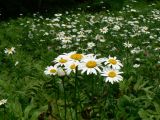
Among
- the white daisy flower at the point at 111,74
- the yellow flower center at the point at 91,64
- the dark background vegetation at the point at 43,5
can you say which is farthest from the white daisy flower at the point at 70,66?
the dark background vegetation at the point at 43,5

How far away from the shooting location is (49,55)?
9703 millimetres

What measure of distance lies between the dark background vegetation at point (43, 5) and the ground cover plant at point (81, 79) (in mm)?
5042

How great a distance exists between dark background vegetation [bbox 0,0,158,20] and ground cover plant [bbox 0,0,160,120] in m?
5.04

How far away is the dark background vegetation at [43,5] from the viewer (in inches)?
691

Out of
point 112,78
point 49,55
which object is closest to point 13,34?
point 49,55

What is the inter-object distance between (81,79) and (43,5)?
12834 millimetres

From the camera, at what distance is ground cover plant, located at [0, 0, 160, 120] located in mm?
4449

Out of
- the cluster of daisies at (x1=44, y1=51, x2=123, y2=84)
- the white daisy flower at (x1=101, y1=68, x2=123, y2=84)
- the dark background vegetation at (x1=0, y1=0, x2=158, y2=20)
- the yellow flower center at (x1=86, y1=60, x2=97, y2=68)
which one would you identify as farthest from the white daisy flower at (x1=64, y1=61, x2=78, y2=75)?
the dark background vegetation at (x1=0, y1=0, x2=158, y2=20)

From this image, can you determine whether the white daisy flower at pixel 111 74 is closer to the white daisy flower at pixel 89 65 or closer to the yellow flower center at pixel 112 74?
the yellow flower center at pixel 112 74

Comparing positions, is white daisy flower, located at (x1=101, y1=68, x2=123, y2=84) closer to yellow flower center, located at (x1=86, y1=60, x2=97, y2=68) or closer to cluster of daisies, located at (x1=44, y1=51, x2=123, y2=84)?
cluster of daisies, located at (x1=44, y1=51, x2=123, y2=84)

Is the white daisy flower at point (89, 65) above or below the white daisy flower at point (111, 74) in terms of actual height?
above

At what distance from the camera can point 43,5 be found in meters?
19.1

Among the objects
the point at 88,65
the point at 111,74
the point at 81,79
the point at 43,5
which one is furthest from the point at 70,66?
the point at 43,5

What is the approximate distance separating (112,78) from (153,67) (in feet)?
13.9
